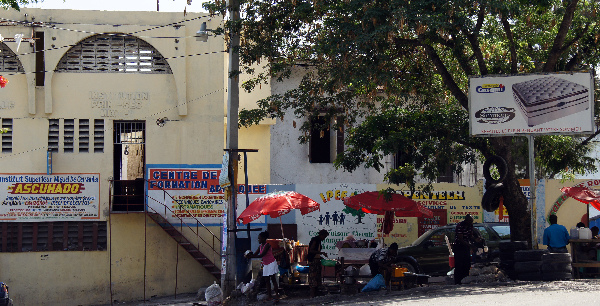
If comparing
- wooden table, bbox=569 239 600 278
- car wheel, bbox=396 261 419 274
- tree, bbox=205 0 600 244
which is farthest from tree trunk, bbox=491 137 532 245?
car wheel, bbox=396 261 419 274

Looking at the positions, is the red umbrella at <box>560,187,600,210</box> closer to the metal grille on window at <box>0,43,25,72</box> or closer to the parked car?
the parked car

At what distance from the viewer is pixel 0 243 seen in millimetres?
20438

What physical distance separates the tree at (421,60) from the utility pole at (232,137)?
26 centimetres

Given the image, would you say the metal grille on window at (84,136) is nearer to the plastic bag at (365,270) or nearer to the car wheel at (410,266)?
the plastic bag at (365,270)

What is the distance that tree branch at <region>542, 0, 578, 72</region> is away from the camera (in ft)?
52.3

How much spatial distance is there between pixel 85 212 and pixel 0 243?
236 centimetres

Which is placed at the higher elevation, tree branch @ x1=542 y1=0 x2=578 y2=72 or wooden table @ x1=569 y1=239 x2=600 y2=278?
tree branch @ x1=542 y1=0 x2=578 y2=72

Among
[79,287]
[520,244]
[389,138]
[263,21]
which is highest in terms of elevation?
[263,21]

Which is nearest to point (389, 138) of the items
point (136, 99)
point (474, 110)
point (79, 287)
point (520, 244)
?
point (474, 110)

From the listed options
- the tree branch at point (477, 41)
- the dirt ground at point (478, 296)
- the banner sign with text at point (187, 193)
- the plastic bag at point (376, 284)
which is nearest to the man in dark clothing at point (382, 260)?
the plastic bag at point (376, 284)

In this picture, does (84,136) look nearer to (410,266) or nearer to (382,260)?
(410,266)

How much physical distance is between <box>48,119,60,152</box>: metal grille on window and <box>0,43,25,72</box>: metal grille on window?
5.56 feet

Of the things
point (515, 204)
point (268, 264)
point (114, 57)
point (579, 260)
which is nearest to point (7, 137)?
point (114, 57)

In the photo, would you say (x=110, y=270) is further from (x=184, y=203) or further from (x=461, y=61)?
(x=461, y=61)
